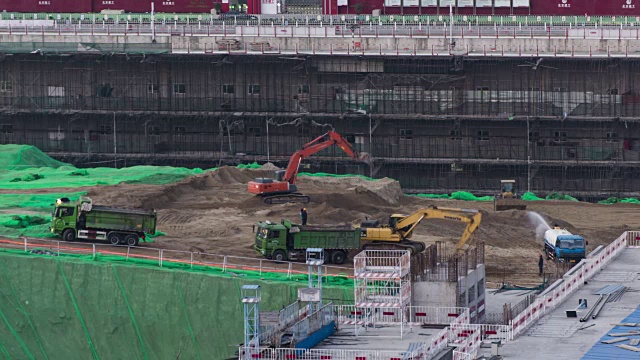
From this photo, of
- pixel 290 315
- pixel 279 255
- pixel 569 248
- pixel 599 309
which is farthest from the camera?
pixel 569 248

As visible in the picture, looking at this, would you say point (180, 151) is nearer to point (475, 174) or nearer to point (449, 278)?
point (475, 174)

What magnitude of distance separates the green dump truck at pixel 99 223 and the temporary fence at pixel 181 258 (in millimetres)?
548

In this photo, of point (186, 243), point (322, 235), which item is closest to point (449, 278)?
point (322, 235)

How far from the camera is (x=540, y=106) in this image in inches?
3787

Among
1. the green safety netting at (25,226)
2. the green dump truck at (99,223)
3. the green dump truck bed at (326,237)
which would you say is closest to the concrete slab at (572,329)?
the green dump truck bed at (326,237)

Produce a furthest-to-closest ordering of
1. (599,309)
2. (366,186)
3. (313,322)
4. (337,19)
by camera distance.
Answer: (337,19) < (366,186) < (599,309) < (313,322)

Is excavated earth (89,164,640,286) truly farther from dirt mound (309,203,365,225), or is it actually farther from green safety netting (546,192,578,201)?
green safety netting (546,192,578,201)

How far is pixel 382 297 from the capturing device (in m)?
47.0

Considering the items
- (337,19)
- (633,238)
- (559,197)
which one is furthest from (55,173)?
(633,238)

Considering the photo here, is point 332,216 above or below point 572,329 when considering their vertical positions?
below

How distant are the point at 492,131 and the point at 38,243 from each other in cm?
3840

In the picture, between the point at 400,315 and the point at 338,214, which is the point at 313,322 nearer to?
the point at 400,315

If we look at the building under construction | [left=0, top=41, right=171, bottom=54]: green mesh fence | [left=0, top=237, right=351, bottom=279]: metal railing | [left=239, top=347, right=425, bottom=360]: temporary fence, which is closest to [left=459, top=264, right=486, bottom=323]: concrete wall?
[left=0, top=237, right=351, bottom=279]: metal railing

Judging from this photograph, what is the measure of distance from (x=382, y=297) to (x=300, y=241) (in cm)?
1775
